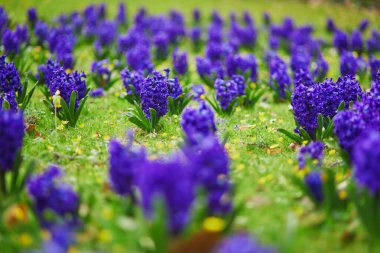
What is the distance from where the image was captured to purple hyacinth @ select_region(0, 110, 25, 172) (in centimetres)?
389

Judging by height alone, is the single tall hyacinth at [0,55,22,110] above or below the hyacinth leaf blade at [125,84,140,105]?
above

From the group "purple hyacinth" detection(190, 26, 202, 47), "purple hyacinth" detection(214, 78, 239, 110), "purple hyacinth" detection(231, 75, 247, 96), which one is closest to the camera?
"purple hyacinth" detection(214, 78, 239, 110)

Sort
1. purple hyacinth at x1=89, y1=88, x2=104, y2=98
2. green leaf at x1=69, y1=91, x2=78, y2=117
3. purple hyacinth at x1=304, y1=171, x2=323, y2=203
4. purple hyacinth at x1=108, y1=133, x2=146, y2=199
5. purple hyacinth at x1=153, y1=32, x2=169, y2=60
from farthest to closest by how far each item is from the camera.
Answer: purple hyacinth at x1=153, y1=32, x2=169, y2=60 < purple hyacinth at x1=89, y1=88, x2=104, y2=98 < green leaf at x1=69, y1=91, x2=78, y2=117 < purple hyacinth at x1=304, y1=171, x2=323, y2=203 < purple hyacinth at x1=108, y1=133, x2=146, y2=199

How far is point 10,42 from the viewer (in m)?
8.62

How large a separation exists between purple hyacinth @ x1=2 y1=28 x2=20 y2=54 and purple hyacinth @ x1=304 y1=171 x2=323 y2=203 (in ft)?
21.5

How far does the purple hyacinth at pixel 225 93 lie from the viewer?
6.93 meters

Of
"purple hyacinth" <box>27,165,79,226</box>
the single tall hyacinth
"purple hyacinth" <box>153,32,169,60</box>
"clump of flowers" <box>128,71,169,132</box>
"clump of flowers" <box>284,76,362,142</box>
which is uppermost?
"purple hyacinth" <box>153,32,169,60</box>

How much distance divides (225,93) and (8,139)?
3671mm

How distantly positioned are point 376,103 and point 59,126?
3.71 meters

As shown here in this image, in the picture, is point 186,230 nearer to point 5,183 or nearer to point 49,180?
point 49,180

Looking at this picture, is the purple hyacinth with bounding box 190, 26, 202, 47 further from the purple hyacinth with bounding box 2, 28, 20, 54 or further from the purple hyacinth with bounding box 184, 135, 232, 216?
the purple hyacinth with bounding box 184, 135, 232, 216

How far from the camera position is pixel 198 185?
3.42 metres

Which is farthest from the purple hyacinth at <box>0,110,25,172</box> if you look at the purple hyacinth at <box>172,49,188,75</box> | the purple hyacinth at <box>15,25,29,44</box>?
the purple hyacinth at <box>15,25,29,44</box>

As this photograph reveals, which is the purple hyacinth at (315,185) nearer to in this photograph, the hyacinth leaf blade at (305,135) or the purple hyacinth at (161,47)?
the hyacinth leaf blade at (305,135)
